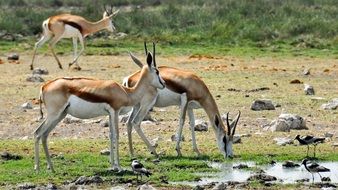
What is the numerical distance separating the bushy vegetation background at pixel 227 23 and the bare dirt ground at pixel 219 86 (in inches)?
147

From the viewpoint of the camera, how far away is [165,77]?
1335 centimetres

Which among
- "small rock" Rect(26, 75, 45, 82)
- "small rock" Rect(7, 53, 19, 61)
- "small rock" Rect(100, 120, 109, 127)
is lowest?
"small rock" Rect(7, 53, 19, 61)

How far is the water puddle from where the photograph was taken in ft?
37.5

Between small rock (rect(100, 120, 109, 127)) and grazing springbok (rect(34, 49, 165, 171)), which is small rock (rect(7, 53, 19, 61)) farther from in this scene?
grazing springbok (rect(34, 49, 165, 171))

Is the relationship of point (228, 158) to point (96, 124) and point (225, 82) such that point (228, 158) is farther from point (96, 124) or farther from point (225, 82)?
point (225, 82)

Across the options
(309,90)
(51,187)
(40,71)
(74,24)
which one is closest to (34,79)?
(40,71)

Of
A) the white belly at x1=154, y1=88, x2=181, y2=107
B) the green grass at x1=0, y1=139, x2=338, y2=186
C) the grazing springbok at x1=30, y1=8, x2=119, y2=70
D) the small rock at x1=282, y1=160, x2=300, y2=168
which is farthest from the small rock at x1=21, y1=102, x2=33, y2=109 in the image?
the grazing springbok at x1=30, y1=8, x2=119, y2=70

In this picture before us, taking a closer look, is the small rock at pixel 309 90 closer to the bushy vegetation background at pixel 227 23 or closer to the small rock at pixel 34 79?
the small rock at pixel 34 79

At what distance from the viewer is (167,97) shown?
13.4m

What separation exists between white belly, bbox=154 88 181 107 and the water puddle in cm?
121

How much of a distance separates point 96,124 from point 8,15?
1965 cm

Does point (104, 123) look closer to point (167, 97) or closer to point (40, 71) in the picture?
point (167, 97)

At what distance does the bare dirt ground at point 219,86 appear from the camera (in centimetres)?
1573

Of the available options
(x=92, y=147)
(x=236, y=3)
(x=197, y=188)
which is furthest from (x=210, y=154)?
(x=236, y=3)
